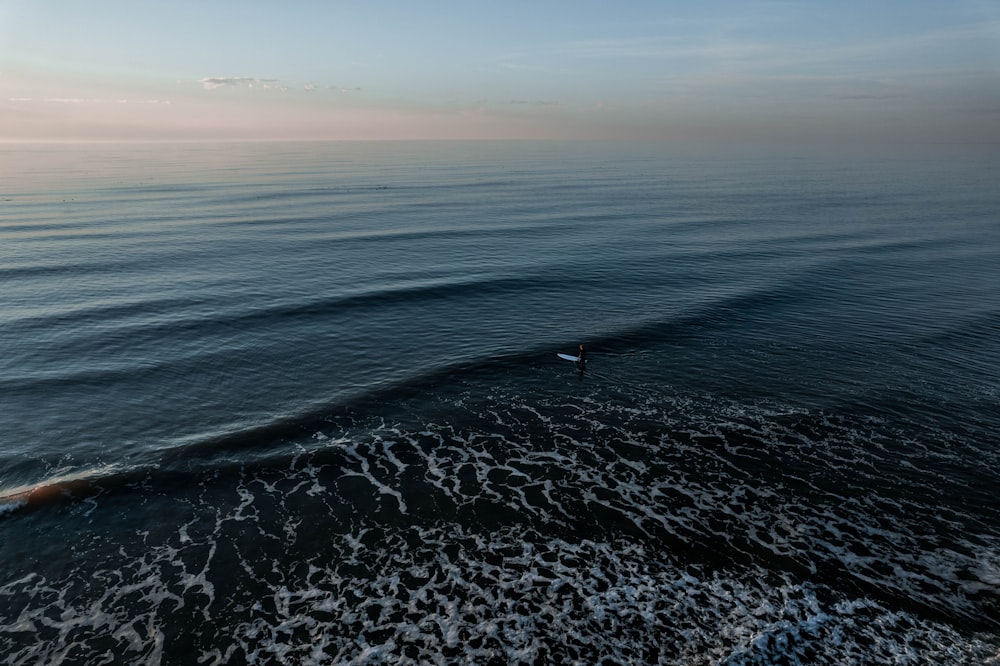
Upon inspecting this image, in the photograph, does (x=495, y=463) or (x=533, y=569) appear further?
(x=495, y=463)

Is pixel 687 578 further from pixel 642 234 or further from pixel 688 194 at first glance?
pixel 688 194

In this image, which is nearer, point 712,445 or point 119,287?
point 712,445

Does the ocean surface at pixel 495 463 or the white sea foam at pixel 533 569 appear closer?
the white sea foam at pixel 533 569

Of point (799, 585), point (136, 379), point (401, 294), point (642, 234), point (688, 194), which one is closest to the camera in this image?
point (799, 585)

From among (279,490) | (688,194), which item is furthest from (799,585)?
(688,194)

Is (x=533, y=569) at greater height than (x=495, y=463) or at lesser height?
lesser

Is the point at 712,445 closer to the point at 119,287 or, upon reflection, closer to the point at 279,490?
the point at 279,490

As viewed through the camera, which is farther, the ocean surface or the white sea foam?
the ocean surface

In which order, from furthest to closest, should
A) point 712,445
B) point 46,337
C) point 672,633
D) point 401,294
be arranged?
1. point 401,294
2. point 46,337
3. point 712,445
4. point 672,633
